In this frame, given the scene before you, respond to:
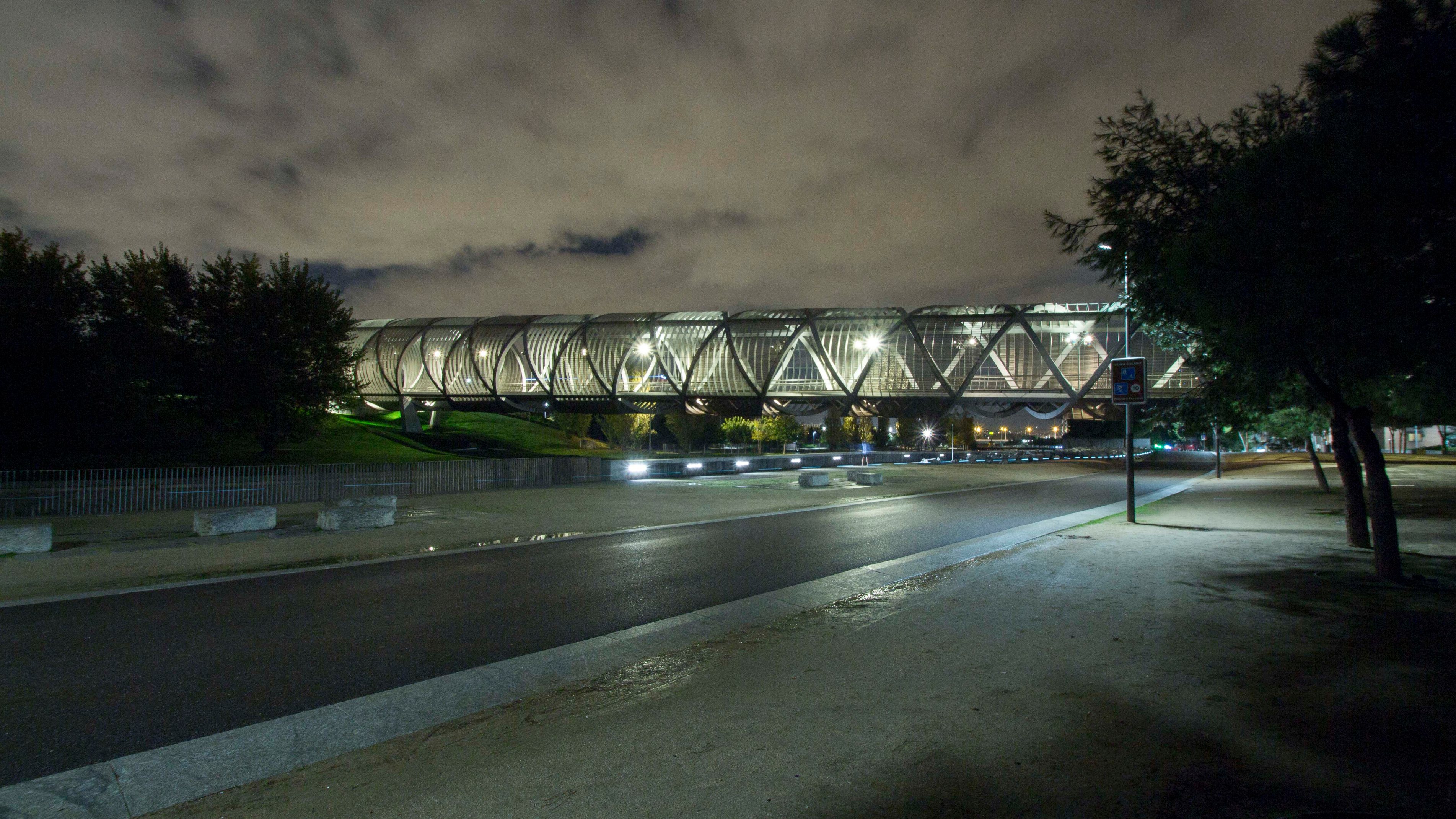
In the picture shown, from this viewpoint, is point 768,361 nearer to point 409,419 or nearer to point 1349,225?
point 409,419

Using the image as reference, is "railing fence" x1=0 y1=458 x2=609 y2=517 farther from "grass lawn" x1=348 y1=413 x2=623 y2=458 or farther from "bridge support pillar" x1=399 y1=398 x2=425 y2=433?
"bridge support pillar" x1=399 y1=398 x2=425 y2=433

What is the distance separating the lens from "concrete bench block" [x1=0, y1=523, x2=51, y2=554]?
11.0 m

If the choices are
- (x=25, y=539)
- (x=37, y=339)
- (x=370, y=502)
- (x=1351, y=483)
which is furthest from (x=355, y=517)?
(x=37, y=339)

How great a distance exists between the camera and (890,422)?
377ft

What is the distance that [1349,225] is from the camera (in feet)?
17.3

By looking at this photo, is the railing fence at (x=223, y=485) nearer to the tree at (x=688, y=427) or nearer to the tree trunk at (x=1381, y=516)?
the tree trunk at (x=1381, y=516)

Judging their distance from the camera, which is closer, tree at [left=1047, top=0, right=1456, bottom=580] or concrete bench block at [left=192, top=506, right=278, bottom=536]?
tree at [left=1047, top=0, right=1456, bottom=580]

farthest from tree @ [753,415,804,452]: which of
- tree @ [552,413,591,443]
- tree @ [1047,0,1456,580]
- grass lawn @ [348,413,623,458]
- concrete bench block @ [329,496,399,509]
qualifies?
tree @ [1047,0,1456,580]

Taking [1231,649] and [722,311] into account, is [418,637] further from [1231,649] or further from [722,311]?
[722,311]

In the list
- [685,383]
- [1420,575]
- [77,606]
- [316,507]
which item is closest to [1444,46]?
[1420,575]

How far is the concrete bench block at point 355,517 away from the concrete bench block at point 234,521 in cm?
98

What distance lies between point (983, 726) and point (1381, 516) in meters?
7.31

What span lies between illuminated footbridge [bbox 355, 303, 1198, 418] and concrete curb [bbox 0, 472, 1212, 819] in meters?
48.1

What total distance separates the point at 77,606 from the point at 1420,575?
1543 cm
